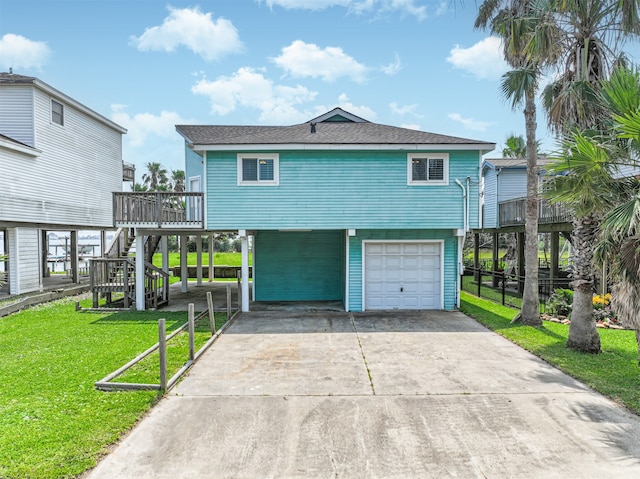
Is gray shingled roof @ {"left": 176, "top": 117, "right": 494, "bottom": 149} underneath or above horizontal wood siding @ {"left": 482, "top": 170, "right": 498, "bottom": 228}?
above

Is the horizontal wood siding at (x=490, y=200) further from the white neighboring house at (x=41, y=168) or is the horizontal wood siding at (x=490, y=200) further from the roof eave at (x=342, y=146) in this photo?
the white neighboring house at (x=41, y=168)

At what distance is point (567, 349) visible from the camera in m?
8.08

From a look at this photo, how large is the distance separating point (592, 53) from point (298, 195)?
25.9ft

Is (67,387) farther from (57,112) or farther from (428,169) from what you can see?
(57,112)

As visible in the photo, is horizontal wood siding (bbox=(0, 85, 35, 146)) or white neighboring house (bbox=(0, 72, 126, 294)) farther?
horizontal wood siding (bbox=(0, 85, 35, 146))

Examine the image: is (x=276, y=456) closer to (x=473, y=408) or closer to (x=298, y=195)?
(x=473, y=408)

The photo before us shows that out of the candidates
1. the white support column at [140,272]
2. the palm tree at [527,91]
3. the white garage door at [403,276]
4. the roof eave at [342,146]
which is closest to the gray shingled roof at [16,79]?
the white support column at [140,272]

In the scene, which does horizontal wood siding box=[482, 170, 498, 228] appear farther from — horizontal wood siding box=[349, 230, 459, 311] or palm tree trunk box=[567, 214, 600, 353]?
palm tree trunk box=[567, 214, 600, 353]

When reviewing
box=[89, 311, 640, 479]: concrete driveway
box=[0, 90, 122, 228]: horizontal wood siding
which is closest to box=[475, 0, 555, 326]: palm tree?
box=[89, 311, 640, 479]: concrete driveway

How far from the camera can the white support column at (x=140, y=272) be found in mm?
12289

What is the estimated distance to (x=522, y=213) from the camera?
16891mm

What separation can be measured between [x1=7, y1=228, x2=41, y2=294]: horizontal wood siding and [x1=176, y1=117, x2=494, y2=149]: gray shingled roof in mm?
8636

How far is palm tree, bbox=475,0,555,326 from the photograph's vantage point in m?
9.28

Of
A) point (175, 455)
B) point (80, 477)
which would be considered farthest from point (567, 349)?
point (80, 477)
